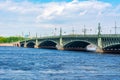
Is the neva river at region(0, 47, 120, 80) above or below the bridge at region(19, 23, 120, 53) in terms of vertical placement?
below

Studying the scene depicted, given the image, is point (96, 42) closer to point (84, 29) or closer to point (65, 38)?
point (65, 38)

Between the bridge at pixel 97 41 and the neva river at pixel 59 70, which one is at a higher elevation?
the bridge at pixel 97 41

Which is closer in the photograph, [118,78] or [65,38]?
[118,78]

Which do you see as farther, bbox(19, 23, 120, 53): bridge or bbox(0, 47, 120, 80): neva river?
bbox(19, 23, 120, 53): bridge

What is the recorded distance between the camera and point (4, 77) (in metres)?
52.3

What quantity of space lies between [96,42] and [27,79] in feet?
289

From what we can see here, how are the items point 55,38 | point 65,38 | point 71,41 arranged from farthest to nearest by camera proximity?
point 55,38 → point 65,38 → point 71,41

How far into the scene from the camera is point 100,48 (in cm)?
13375

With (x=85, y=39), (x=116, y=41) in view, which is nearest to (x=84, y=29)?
(x=85, y=39)

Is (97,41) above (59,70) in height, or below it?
above

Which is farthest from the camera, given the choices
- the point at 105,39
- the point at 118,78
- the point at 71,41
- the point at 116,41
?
the point at 71,41

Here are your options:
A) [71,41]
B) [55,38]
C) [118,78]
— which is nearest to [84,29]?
[55,38]

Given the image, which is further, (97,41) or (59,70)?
(97,41)

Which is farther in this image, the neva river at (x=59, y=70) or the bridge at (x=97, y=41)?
the bridge at (x=97, y=41)
